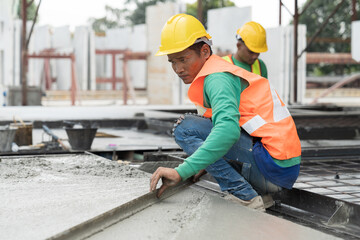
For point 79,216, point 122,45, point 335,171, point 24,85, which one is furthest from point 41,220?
point 122,45

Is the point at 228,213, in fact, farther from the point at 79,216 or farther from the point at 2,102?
the point at 2,102

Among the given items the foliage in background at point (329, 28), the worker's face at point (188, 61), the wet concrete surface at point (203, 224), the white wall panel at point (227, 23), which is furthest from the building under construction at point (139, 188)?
the foliage in background at point (329, 28)

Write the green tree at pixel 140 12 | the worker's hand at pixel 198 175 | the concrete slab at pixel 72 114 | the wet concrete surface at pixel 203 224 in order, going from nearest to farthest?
the wet concrete surface at pixel 203 224, the worker's hand at pixel 198 175, the concrete slab at pixel 72 114, the green tree at pixel 140 12

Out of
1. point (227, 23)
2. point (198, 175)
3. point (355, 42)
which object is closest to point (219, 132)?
point (198, 175)

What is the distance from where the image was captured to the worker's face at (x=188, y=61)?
2.76 metres

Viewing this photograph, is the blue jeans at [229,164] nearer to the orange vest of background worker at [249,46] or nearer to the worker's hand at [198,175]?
the worker's hand at [198,175]

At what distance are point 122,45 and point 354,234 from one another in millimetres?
17594

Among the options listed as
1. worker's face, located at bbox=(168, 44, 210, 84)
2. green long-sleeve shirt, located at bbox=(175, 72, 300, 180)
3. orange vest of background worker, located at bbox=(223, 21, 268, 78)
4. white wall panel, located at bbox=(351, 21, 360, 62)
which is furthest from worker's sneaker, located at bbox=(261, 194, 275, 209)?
white wall panel, located at bbox=(351, 21, 360, 62)

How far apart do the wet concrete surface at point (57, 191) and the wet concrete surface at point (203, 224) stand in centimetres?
15

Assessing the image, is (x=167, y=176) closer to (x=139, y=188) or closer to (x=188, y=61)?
(x=139, y=188)

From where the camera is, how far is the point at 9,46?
14938 millimetres

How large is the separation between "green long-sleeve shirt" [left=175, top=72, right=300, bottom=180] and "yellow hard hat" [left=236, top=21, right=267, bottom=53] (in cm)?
211

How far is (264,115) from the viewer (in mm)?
2752

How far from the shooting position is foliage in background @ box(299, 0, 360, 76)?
104ft
